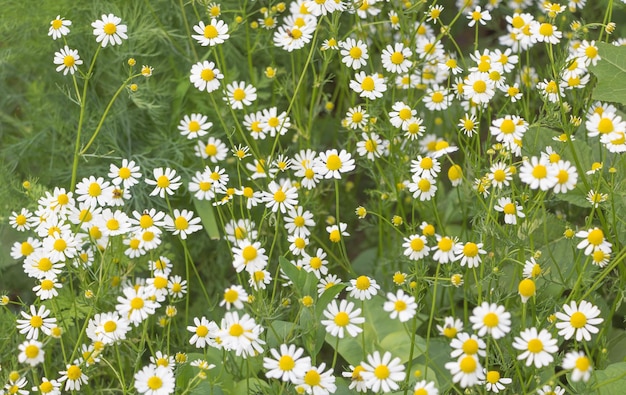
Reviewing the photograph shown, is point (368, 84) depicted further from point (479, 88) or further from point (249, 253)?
point (249, 253)

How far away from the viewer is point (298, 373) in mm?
1386

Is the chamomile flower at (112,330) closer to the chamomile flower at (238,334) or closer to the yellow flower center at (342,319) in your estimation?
Result: the chamomile flower at (238,334)

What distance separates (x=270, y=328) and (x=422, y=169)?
46 cm

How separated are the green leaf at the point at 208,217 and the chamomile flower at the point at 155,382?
1.95 feet

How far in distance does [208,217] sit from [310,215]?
369 mm

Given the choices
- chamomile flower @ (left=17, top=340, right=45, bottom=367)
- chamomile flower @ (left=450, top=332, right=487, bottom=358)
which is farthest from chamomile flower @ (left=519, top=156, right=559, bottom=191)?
chamomile flower @ (left=17, top=340, right=45, bottom=367)

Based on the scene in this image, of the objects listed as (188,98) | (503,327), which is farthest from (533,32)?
(188,98)

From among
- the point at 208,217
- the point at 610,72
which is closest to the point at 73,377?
the point at 208,217

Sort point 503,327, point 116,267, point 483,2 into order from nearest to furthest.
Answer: point 503,327 → point 116,267 → point 483,2

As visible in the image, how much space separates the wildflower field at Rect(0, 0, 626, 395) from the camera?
1.49 metres

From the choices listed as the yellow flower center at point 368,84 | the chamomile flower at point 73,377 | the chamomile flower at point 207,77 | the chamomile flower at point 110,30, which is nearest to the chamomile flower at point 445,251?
the yellow flower center at point 368,84

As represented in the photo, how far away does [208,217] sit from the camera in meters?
2.04

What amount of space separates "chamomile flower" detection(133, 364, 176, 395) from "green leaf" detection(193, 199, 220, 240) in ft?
1.95

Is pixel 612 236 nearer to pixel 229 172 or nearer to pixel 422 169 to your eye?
pixel 422 169
